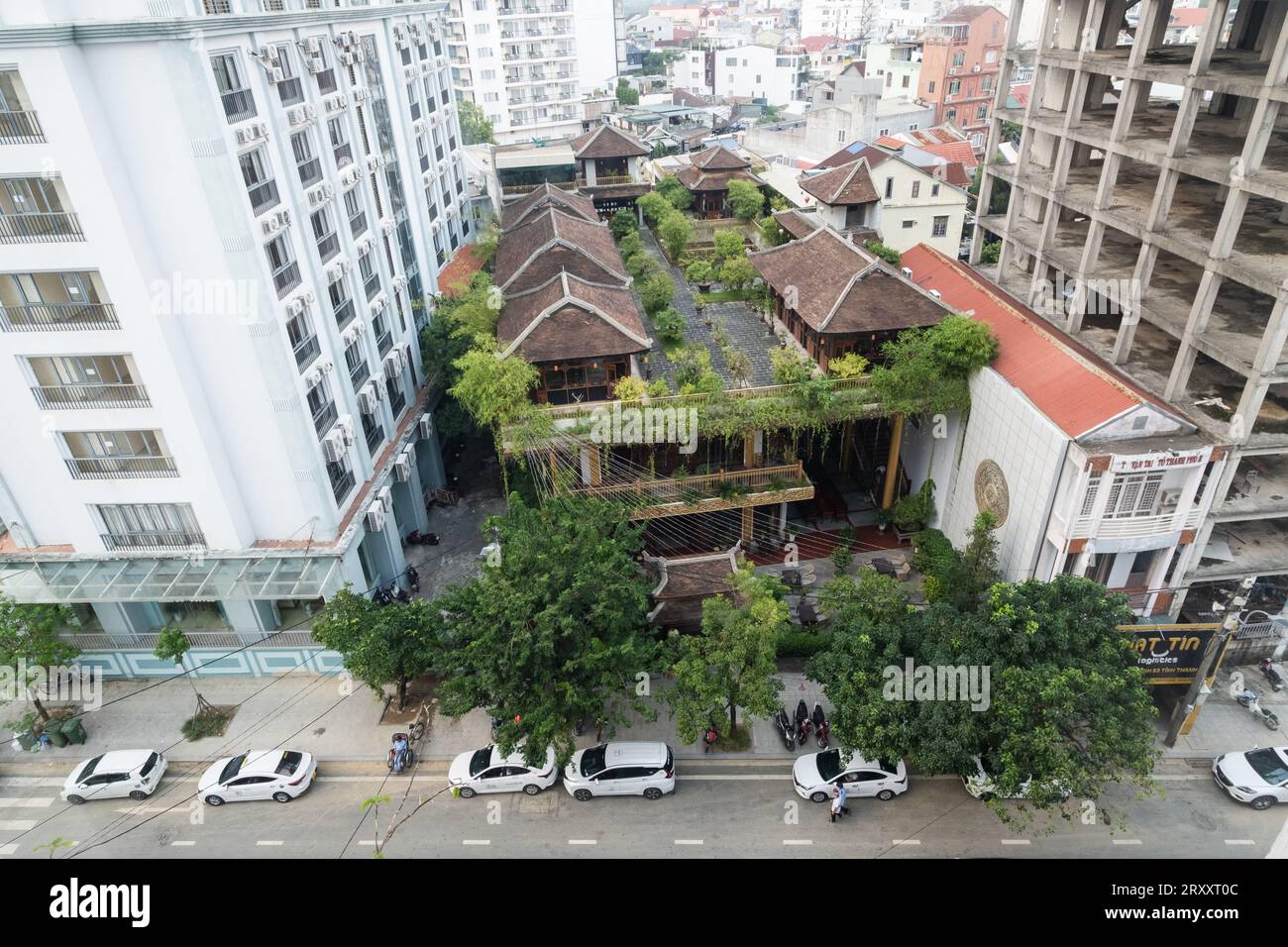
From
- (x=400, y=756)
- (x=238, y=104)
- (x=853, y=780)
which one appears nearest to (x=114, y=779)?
(x=400, y=756)

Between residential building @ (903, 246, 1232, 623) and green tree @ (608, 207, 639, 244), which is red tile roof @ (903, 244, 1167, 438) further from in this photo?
green tree @ (608, 207, 639, 244)

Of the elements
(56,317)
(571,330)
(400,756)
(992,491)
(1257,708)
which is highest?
(56,317)

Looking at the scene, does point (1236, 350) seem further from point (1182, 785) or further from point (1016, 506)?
point (1182, 785)

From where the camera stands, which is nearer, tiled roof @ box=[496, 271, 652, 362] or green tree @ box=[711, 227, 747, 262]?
tiled roof @ box=[496, 271, 652, 362]

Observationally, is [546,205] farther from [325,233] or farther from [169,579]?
[169,579]

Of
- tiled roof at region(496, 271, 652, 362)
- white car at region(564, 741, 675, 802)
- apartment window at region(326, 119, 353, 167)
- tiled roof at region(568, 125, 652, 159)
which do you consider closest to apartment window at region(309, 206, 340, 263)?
apartment window at region(326, 119, 353, 167)

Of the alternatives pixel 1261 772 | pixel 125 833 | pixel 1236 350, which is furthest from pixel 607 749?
pixel 1236 350
